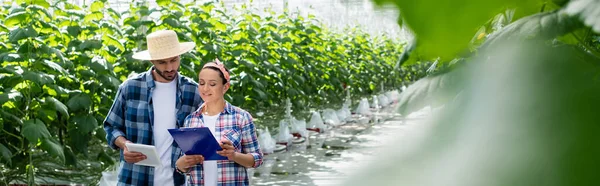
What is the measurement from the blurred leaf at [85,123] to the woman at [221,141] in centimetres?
180

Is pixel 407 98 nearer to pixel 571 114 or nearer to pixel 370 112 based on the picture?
pixel 571 114

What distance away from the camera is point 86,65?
461 cm

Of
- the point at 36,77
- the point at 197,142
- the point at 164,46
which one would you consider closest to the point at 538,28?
the point at 197,142

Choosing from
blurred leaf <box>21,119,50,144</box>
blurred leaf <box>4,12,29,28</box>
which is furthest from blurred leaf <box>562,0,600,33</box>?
blurred leaf <box>4,12,29,28</box>

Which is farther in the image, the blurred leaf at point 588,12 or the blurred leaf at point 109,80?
the blurred leaf at point 109,80

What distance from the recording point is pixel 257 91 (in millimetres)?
6402

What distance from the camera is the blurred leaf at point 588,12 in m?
0.14

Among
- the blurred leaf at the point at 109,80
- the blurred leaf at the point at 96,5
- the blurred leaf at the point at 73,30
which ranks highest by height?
the blurred leaf at the point at 96,5

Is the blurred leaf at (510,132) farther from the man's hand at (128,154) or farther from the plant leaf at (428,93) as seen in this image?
the man's hand at (128,154)

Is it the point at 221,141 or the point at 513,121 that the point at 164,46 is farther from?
the point at 513,121

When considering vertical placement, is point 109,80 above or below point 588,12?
above

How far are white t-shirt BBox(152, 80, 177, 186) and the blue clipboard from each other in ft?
0.67

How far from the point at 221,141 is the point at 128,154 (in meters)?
0.36

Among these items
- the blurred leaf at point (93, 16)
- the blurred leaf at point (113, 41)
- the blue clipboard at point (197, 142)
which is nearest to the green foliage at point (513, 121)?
the blue clipboard at point (197, 142)
